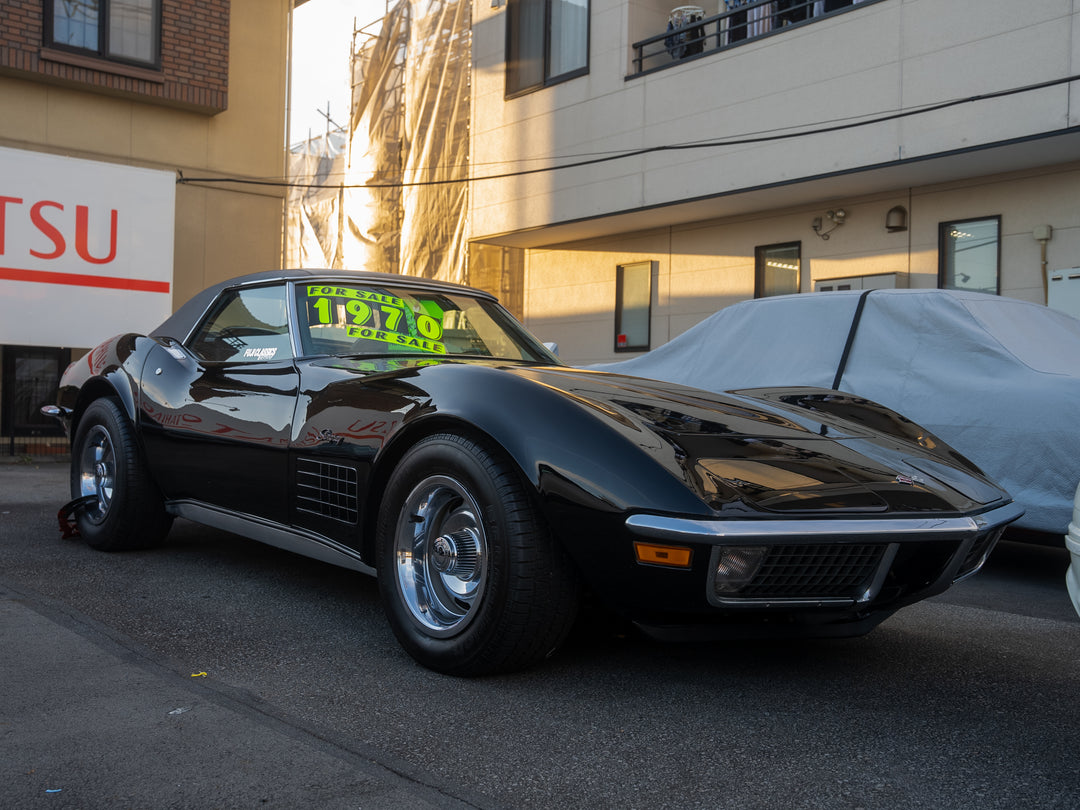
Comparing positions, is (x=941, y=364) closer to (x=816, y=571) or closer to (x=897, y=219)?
(x=816, y=571)

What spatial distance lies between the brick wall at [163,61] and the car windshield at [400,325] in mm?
9069

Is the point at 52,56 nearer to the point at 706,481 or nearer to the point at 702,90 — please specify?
the point at 702,90

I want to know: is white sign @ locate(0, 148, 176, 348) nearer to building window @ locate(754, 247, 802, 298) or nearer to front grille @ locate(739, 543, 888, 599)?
building window @ locate(754, 247, 802, 298)

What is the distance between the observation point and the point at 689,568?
2.40 meters

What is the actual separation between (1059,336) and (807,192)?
6.52 metres

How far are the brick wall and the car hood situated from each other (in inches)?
399

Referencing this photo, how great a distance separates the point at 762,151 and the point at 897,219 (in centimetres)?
164

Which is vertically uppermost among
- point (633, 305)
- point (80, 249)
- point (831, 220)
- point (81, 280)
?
point (831, 220)

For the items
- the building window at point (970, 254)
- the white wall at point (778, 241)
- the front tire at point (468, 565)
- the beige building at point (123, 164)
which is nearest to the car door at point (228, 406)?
the front tire at point (468, 565)

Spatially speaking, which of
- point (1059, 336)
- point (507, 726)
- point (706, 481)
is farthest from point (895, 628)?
point (1059, 336)

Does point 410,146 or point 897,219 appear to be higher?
point 410,146

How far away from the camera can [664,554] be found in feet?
7.94

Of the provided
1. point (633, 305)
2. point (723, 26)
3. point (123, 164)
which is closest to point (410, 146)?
point (633, 305)

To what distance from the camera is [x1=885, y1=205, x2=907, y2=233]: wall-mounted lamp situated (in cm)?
1095
